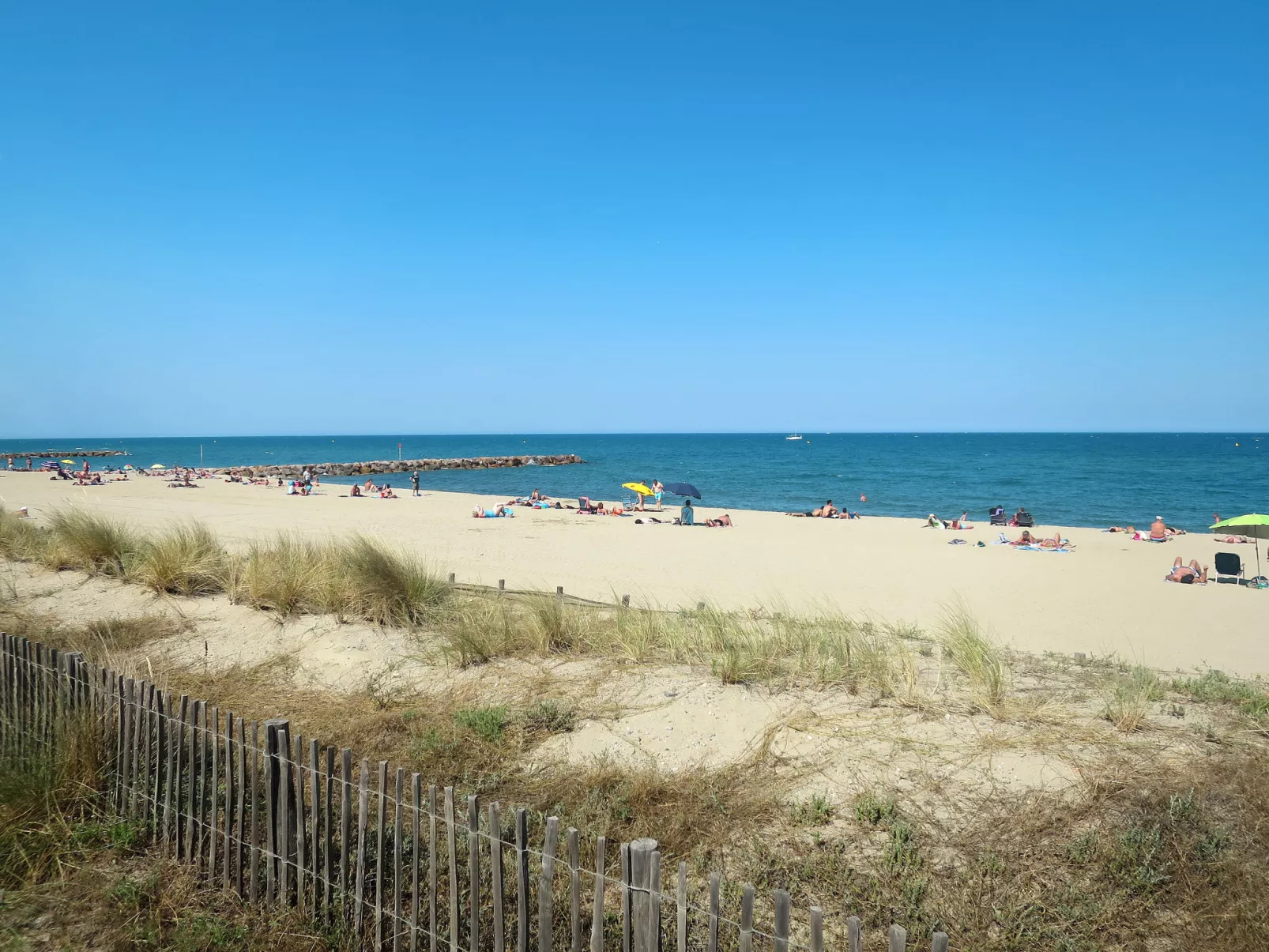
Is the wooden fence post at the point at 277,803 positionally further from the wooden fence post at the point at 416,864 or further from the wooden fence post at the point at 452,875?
the wooden fence post at the point at 452,875

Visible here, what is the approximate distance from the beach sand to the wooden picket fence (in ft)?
22.1

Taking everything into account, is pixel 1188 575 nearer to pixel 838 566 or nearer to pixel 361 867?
pixel 838 566

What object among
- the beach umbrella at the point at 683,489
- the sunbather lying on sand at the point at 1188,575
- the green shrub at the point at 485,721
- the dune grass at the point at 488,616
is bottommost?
the sunbather lying on sand at the point at 1188,575

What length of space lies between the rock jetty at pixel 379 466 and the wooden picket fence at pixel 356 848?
58.3 m

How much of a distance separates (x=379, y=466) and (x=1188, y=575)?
65321 millimetres

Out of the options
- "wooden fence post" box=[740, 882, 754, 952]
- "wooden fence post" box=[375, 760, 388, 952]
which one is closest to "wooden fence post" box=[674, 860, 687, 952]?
"wooden fence post" box=[740, 882, 754, 952]

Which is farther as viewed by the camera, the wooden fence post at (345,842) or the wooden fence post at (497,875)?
the wooden fence post at (345,842)

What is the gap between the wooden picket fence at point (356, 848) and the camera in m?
2.97

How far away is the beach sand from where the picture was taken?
38.2ft

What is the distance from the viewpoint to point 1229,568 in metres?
15.7

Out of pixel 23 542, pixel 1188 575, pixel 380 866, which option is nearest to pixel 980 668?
pixel 380 866

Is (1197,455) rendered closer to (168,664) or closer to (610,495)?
(610,495)

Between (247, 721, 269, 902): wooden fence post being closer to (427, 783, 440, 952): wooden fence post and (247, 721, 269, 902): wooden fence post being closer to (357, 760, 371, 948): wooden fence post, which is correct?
(357, 760, 371, 948): wooden fence post

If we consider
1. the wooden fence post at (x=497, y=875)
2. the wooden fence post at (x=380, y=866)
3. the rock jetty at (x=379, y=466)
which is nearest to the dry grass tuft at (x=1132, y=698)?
the wooden fence post at (x=497, y=875)
